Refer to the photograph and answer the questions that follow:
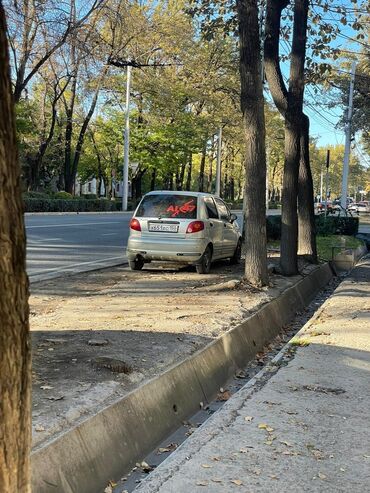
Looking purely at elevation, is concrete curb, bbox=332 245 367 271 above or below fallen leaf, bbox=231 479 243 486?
above

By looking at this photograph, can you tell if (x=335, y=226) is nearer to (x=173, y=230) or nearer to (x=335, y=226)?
(x=335, y=226)

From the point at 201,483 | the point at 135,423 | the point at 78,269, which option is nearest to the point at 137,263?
the point at 78,269

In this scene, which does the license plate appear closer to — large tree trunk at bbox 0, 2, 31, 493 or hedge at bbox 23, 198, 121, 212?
Answer: large tree trunk at bbox 0, 2, 31, 493

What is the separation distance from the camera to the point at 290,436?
4.36m

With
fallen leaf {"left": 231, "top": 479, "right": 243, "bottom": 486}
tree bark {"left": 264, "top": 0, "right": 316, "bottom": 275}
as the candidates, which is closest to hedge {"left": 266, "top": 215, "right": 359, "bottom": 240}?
tree bark {"left": 264, "top": 0, "right": 316, "bottom": 275}

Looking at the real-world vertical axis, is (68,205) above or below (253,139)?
below

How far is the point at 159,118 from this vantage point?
45906 millimetres

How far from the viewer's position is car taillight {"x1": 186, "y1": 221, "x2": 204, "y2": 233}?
37.6ft

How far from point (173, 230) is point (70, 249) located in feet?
15.5

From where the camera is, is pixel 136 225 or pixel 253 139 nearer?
pixel 253 139

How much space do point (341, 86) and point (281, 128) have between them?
20633mm

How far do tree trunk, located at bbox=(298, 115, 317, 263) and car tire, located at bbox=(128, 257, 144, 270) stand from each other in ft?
16.0

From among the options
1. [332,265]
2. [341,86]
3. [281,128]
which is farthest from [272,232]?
[281,128]

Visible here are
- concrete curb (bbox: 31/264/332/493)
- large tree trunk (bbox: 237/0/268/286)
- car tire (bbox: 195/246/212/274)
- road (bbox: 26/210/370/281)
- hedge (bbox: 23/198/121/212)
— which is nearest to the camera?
concrete curb (bbox: 31/264/332/493)
